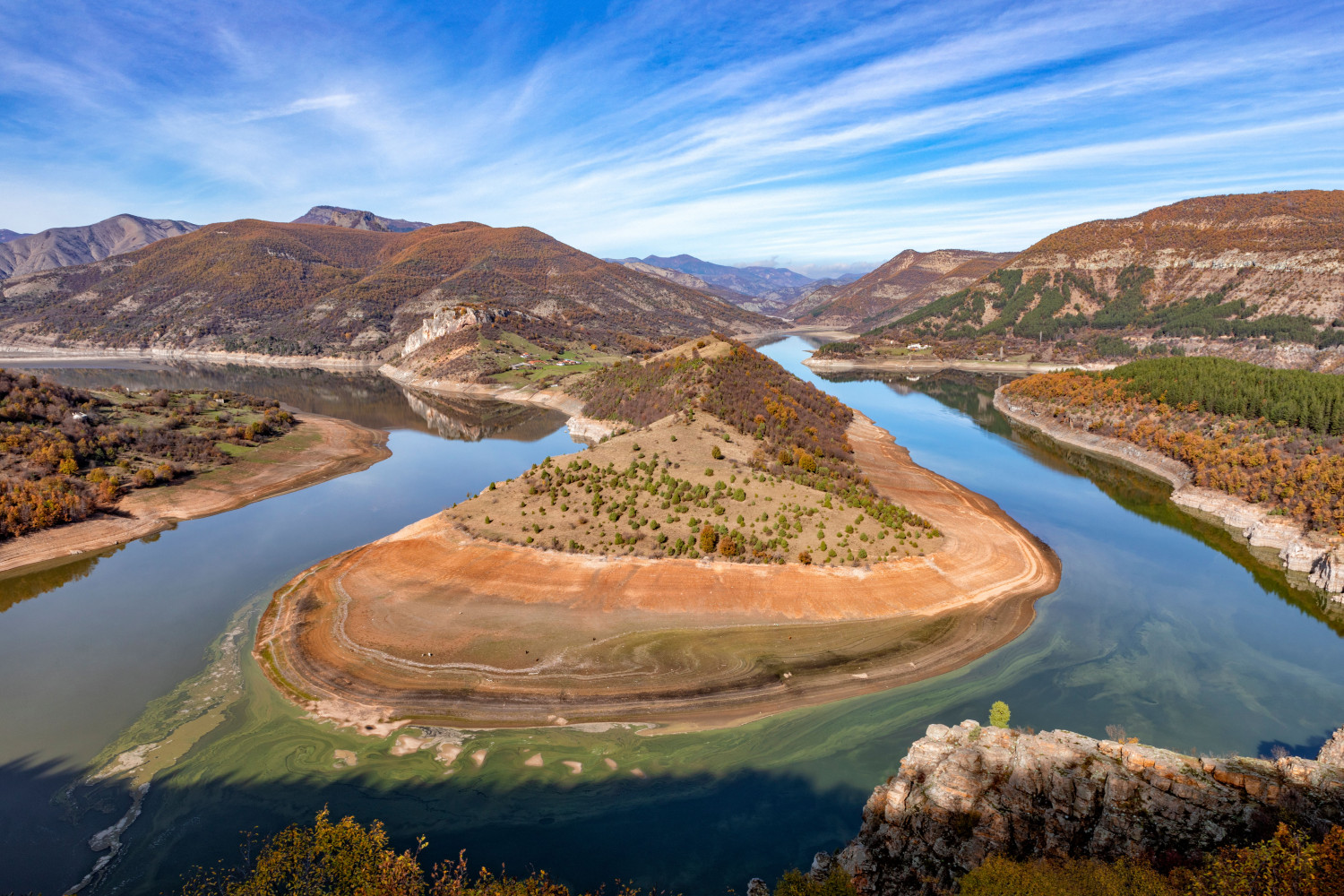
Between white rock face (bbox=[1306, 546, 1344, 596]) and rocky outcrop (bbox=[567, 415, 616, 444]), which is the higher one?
rocky outcrop (bbox=[567, 415, 616, 444])

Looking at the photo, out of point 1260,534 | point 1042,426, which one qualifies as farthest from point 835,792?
point 1042,426

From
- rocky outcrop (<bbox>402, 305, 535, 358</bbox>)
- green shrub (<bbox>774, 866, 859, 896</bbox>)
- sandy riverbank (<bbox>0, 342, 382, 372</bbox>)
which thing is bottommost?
green shrub (<bbox>774, 866, 859, 896</bbox>)

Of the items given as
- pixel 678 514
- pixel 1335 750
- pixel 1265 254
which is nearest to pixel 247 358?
pixel 678 514

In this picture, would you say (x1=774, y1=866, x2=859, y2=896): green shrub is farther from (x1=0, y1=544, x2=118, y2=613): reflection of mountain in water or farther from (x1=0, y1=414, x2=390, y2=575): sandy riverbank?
(x1=0, y1=414, x2=390, y2=575): sandy riverbank

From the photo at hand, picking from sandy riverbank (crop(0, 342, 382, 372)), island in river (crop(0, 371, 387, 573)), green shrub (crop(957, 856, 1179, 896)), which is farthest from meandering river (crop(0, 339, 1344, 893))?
sandy riverbank (crop(0, 342, 382, 372))

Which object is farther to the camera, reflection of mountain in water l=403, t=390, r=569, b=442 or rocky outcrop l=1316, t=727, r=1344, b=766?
reflection of mountain in water l=403, t=390, r=569, b=442

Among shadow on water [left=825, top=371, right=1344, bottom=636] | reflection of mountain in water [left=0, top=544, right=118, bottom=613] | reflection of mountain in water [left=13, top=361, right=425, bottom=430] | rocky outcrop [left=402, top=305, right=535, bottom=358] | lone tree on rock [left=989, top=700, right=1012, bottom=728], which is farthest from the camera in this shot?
rocky outcrop [left=402, top=305, right=535, bottom=358]

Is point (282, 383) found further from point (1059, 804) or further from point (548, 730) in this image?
point (1059, 804)
